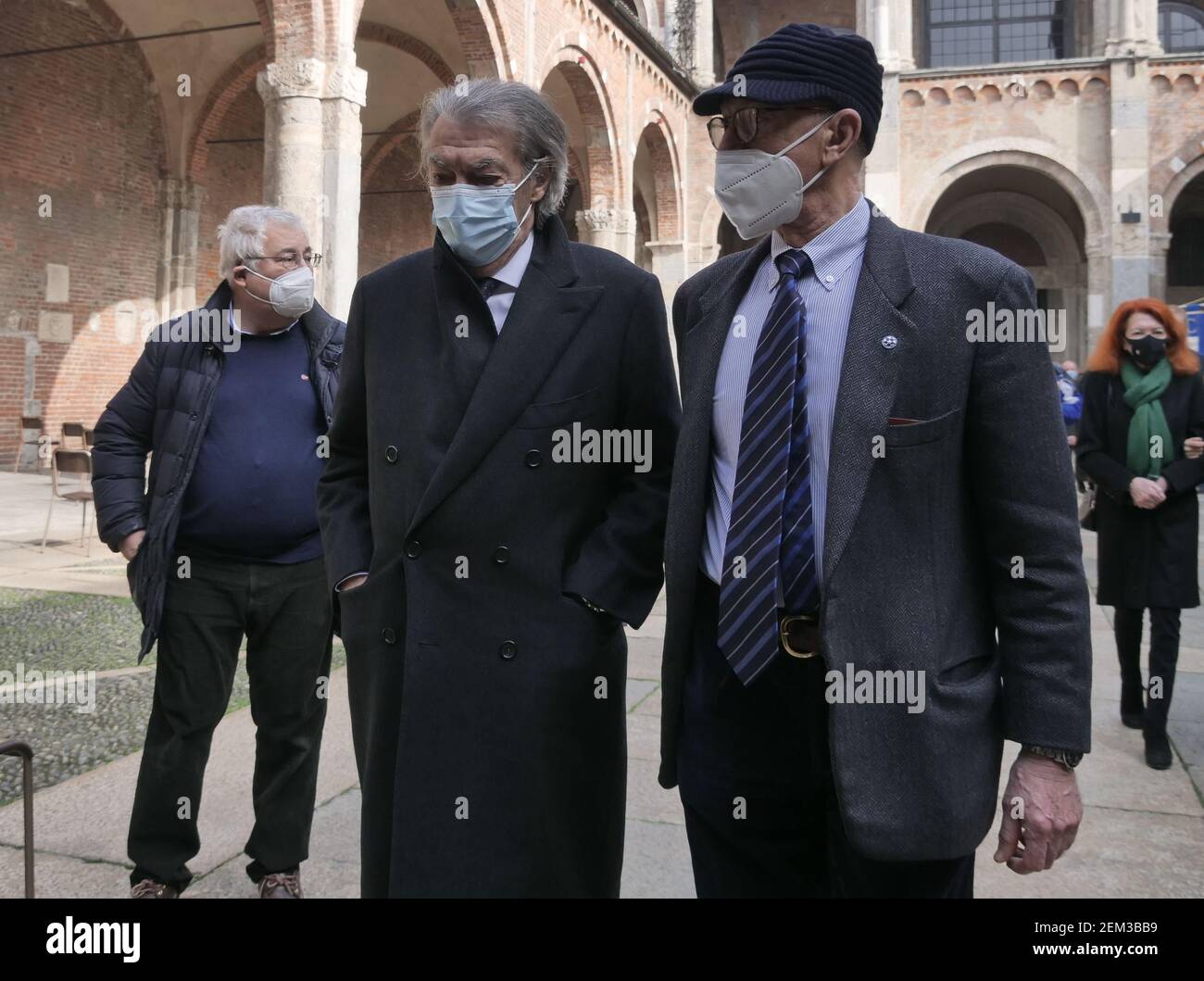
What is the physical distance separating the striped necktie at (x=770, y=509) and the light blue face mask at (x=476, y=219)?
65cm

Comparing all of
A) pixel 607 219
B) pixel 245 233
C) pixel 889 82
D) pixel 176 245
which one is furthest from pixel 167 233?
pixel 245 233

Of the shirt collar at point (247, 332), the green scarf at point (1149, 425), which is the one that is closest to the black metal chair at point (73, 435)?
the shirt collar at point (247, 332)

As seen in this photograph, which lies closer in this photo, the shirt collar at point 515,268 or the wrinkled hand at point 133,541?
the shirt collar at point 515,268

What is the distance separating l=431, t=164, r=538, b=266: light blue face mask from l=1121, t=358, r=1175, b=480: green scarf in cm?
349

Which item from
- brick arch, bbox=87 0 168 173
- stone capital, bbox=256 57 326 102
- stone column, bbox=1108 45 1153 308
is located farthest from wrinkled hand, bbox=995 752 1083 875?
stone column, bbox=1108 45 1153 308

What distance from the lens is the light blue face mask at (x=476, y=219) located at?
209cm

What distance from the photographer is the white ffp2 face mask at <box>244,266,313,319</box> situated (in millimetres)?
3018

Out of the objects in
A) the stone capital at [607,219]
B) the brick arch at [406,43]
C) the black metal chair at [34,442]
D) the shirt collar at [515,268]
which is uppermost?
the brick arch at [406,43]

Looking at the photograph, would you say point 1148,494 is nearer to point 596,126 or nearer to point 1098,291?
point 596,126

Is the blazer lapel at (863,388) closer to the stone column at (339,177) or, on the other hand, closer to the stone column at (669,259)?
the stone column at (339,177)

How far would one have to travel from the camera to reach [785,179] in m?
1.82

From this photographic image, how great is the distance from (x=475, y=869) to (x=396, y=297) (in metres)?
1.18

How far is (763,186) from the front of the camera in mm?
1838

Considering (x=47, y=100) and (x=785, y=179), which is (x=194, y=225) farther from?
(x=785, y=179)
